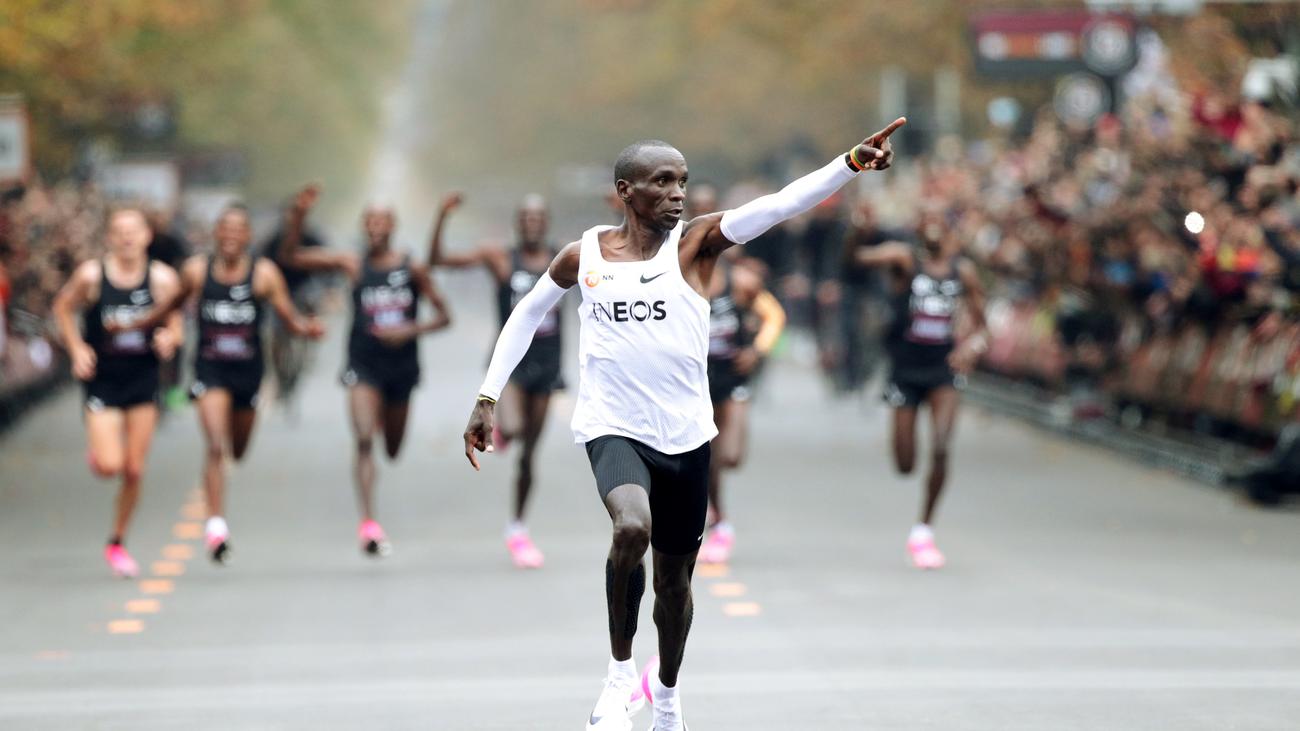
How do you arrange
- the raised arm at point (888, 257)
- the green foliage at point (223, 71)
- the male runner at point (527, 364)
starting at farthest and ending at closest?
the green foliage at point (223, 71)
the male runner at point (527, 364)
the raised arm at point (888, 257)

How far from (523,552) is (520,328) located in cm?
529

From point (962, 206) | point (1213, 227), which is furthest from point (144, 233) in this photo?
point (962, 206)

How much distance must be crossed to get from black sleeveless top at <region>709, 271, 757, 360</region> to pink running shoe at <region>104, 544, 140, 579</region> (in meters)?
3.38

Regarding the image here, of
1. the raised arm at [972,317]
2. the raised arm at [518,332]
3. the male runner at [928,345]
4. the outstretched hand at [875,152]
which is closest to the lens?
the outstretched hand at [875,152]

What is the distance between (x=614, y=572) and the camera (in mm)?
7789

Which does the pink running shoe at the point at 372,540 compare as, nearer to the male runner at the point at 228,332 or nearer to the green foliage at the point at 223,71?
the male runner at the point at 228,332

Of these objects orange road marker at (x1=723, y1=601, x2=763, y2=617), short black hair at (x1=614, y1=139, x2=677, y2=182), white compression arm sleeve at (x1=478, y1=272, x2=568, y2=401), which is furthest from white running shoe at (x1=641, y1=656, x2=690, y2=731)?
orange road marker at (x1=723, y1=601, x2=763, y2=617)

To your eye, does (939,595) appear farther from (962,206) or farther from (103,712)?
(962,206)

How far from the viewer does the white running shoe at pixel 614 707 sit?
25.6 ft

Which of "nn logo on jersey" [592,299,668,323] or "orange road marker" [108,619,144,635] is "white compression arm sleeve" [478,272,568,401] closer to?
"nn logo on jersey" [592,299,668,323]

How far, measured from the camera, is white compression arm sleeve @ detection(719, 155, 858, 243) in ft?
25.1

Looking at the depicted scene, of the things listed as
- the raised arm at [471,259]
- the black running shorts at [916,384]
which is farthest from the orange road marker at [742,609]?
the raised arm at [471,259]

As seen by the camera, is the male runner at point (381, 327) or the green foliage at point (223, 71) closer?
the male runner at point (381, 327)

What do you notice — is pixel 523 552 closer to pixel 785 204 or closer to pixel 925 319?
pixel 925 319
